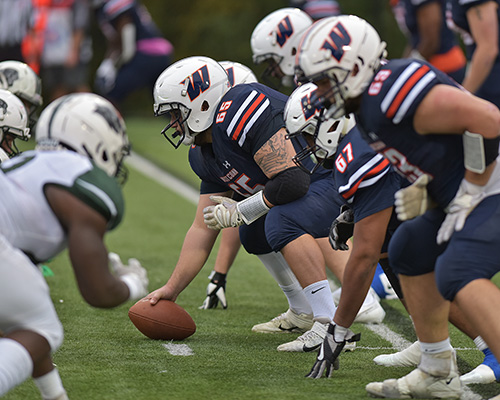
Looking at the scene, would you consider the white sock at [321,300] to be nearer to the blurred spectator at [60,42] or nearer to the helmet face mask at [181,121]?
the helmet face mask at [181,121]

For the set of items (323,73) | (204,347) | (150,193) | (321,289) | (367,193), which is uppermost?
(323,73)

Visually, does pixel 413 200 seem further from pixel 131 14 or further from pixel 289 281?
pixel 131 14

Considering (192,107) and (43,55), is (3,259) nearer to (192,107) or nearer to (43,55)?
(192,107)

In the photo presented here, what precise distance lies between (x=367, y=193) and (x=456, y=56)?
17.3 ft

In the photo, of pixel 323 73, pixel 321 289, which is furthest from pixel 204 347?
pixel 323 73

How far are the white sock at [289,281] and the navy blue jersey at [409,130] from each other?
1.55 metres

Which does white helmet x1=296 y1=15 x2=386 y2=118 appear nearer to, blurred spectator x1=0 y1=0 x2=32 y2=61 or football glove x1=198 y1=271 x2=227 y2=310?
football glove x1=198 y1=271 x2=227 y2=310

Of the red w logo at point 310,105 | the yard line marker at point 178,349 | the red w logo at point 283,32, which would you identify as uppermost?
the red w logo at point 283,32

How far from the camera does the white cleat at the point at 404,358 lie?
3.85 m

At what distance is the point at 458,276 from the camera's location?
292 cm

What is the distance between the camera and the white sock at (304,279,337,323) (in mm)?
4031

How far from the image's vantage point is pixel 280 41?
5266 mm

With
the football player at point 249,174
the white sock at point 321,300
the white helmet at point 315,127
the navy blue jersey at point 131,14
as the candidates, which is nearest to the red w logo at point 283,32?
the football player at point 249,174

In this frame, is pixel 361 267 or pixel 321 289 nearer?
pixel 361 267
